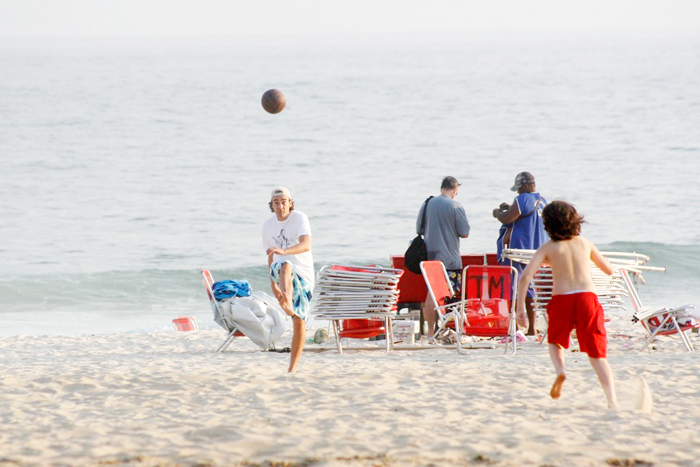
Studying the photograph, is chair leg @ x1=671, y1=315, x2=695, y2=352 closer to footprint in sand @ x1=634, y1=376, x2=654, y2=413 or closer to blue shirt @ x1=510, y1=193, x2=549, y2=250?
blue shirt @ x1=510, y1=193, x2=549, y2=250

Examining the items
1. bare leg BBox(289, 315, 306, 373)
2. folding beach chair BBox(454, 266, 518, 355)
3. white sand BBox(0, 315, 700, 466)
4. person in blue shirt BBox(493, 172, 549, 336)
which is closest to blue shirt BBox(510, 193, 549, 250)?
person in blue shirt BBox(493, 172, 549, 336)

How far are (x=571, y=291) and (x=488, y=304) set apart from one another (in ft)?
9.61

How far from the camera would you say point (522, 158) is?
45938 mm

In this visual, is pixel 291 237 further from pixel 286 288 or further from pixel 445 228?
pixel 445 228

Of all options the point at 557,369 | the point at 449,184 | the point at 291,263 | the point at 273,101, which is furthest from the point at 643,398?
the point at 273,101

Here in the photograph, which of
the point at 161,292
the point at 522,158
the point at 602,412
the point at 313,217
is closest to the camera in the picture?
the point at 602,412

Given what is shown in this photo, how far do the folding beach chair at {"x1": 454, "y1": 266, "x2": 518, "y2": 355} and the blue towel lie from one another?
1.93 metres

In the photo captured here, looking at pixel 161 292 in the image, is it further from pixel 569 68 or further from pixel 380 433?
pixel 569 68

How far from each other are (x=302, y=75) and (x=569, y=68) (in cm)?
1966

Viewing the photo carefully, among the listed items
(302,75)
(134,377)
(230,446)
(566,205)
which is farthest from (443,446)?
(302,75)

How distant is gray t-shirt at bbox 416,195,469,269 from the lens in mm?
8766

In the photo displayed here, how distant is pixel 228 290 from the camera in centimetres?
837

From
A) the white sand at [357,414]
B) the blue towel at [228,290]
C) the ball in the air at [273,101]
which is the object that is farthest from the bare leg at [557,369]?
the ball in the air at [273,101]

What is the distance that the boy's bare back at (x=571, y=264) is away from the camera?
5.32 metres
